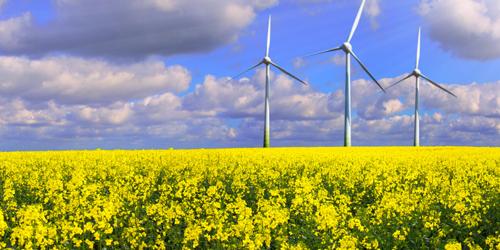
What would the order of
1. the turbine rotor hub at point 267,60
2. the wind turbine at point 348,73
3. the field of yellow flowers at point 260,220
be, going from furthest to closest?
the turbine rotor hub at point 267,60, the wind turbine at point 348,73, the field of yellow flowers at point 260,220

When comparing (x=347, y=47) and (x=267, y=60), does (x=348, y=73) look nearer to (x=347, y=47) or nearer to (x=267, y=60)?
(x=347, y=47)

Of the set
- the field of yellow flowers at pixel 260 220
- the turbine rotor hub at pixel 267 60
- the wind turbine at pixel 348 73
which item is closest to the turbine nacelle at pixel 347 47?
the wind turbine at pixel 348 73

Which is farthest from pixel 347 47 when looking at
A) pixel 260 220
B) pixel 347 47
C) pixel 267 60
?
pixel 260 220

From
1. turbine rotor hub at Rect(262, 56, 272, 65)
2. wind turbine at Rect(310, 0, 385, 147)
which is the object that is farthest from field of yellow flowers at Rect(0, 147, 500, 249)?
turbine rotor hub at Rect(262, 56, 272, 65)

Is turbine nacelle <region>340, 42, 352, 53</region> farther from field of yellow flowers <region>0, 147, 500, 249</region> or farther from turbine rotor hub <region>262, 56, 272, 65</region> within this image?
field of yellow flowers <region>0, 147, 500, 249</region>

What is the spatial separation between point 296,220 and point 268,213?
3003mm

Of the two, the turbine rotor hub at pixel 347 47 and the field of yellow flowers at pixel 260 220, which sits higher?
the turbine rotor hub at pixel 347 47

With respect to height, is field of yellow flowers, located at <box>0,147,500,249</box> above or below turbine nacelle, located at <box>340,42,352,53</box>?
below

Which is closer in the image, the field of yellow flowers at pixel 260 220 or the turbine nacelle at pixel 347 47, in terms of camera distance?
the field of yellow flowers at pixel 260 220

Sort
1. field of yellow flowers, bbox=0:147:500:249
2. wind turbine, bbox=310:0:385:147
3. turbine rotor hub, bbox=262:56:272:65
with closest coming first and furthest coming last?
field of yellow flowers, bbox=0:147:500:249, wind turbine, bbox=310:0:385:147, turbine rotor hub, bbox=262:56:272:65

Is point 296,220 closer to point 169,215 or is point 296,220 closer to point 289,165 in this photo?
point 169,215

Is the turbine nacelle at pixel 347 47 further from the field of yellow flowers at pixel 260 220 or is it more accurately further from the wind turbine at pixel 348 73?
the field of yellow flowers at pixel 260 220

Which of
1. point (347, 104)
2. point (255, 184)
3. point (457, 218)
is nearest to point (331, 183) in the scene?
point (255, 184)

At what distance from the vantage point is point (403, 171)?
21.4 metres
